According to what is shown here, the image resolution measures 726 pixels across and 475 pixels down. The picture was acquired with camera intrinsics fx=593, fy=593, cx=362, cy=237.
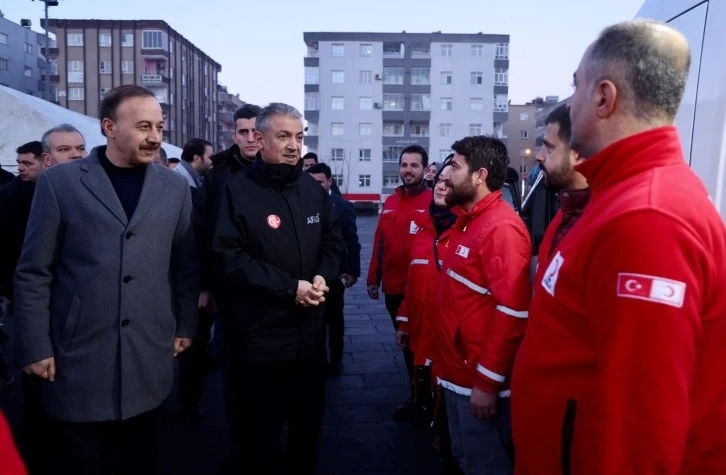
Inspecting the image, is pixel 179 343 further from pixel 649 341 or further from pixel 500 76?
pixel 500 76

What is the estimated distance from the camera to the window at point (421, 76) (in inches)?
2547

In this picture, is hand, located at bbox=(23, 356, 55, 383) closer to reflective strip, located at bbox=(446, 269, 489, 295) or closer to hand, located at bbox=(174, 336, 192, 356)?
hand, located at bbox=(174, 336, 192, 356)

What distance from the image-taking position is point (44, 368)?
2684 mm

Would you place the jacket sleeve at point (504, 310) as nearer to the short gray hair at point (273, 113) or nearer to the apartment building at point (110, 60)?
the short gray hair at point (273, 113)

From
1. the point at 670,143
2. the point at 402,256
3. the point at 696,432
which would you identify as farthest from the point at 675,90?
the point at 402,256

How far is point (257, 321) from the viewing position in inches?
125

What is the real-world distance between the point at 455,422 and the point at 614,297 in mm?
2133

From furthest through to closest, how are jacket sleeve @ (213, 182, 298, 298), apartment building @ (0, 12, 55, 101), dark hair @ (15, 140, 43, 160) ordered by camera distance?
apartment building @ (0, 12, 55, 101) → dark hair @ (15, 140, 43, 160) → jacket sleeve @ (213, 182, 298, 298)

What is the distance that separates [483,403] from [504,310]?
439 mm

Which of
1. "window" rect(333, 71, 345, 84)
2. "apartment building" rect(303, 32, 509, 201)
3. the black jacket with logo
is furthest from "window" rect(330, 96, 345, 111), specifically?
the black jacket with logo

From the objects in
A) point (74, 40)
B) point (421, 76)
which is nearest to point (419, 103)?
point (421, 76)

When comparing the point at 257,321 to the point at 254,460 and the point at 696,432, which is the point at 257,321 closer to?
the point at 254,460

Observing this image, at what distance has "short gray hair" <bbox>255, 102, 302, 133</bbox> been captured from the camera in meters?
3.40

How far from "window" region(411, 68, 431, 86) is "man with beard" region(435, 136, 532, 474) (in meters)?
63.7
